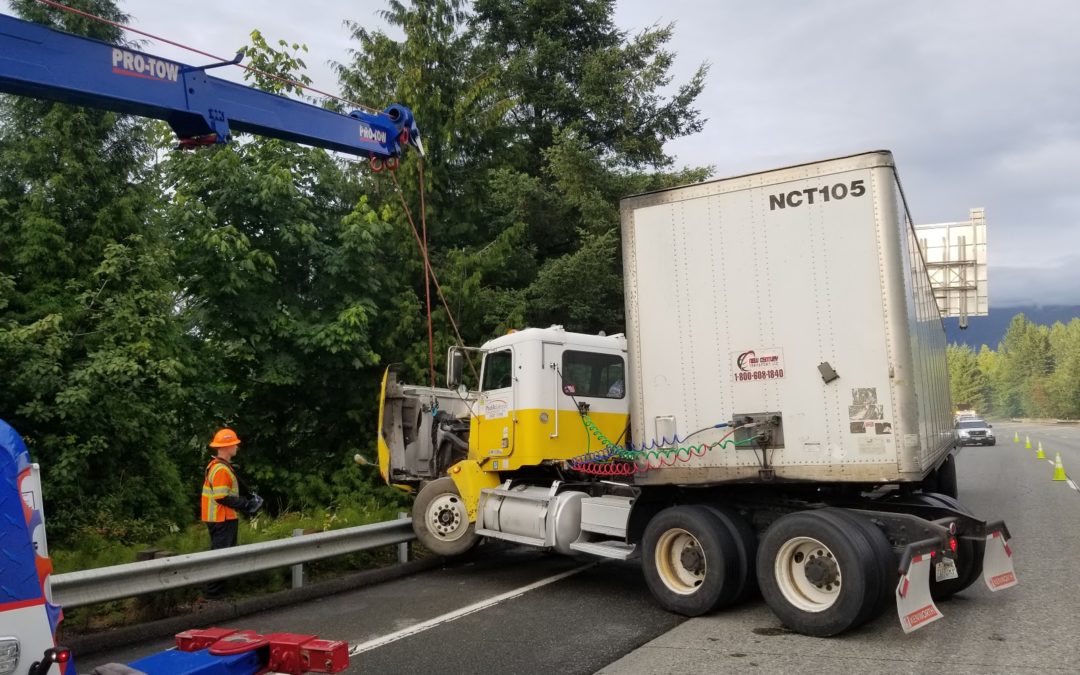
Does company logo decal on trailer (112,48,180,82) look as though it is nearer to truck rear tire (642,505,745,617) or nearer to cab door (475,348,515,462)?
cab door (475,348,515,462)

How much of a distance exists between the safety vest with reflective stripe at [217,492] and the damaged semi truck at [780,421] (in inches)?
118

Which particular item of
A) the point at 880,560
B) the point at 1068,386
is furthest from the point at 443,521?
the point at 1068,386

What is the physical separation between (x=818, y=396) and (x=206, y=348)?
9367 mm

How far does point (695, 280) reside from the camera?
729 centimetres

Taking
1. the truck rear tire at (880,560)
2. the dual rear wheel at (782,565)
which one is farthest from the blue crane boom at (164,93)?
the truck rear tire at (880,560)

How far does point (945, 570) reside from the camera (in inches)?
260

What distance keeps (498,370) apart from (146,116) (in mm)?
4593

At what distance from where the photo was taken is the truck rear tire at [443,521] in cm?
943

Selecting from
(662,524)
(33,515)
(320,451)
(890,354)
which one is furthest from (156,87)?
(320,451)

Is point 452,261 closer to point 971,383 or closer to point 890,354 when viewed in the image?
point 890,354

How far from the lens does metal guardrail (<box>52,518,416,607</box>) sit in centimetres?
593

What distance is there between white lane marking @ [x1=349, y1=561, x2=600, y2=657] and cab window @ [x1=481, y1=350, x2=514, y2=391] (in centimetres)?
220

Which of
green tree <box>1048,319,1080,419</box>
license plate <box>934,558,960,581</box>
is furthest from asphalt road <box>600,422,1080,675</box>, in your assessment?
green tree <box>1048,319,1080,419</box>

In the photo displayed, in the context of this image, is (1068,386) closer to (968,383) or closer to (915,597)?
(968,383)
